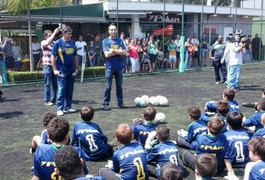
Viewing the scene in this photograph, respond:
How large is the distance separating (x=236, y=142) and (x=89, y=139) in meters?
2.23

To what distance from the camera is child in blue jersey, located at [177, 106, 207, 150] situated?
6.28m

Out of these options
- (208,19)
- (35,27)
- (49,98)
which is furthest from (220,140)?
(208,19)

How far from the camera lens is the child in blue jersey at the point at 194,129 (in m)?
6.28

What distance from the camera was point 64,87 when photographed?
9.27 meters

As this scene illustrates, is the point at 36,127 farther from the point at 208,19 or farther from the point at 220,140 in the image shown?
the point at 208,19

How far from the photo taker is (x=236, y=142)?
5.66m

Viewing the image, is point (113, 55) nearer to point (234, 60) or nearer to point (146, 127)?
point (146, 127)

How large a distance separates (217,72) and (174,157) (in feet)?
33.9

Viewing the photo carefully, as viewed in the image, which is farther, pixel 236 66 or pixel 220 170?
pixel 236 66

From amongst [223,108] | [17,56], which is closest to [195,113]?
[223,108]

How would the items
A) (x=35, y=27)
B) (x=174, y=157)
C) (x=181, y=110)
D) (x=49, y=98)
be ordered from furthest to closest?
1. (x=35, y=27)
2. (x=49, y=98)
3. (x=181, y=110)
4. (x=174, y=157)

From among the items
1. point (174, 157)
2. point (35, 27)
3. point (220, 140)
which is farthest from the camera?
point (35, 27)

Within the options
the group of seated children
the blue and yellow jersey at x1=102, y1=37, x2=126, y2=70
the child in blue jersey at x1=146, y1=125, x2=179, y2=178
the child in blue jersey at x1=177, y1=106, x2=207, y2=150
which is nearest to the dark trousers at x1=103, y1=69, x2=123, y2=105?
the blue and yellow jersey at x1=102, y1=37, x2=126, y2=70

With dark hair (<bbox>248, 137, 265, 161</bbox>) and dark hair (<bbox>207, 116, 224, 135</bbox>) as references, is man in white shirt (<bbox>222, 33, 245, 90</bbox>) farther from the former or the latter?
dark hair (<bbox>248, 137, 265, 161</bbox>)
